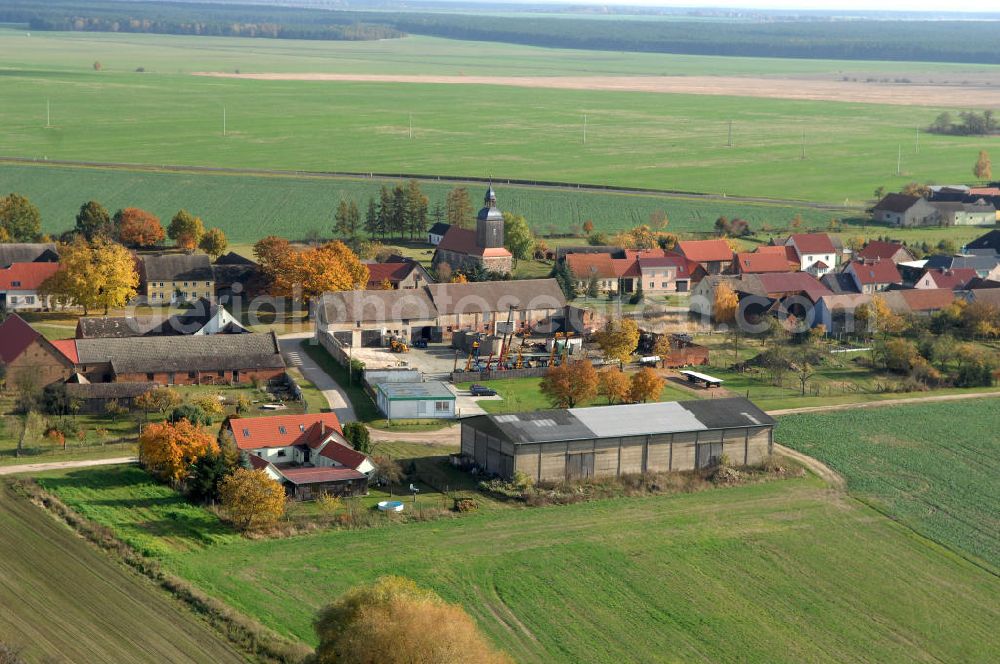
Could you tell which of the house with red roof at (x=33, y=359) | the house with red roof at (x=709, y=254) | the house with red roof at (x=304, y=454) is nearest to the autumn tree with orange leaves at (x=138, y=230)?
the house with red roof at (x=33, y=359)

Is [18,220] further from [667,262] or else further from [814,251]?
[814,251]

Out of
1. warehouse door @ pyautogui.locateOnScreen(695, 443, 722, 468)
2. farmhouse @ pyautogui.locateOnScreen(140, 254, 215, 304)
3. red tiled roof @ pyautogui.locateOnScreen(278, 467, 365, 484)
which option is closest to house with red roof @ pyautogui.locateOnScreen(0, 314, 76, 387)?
red tiled roof @ pyautogui.locateOnScreen(278, 467, 365, 484)

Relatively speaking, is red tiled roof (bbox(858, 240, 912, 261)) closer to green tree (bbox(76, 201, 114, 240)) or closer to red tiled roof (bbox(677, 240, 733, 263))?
red tiled roof (bbox(677, 240, 733, 263))

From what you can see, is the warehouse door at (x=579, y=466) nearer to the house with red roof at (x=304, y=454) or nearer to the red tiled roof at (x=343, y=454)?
the house with red roof at (x=304, y=454)

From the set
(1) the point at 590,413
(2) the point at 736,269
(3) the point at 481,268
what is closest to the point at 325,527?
(1) the point at 590,413

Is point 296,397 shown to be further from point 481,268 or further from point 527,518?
point 481,268
